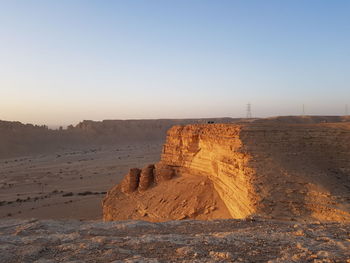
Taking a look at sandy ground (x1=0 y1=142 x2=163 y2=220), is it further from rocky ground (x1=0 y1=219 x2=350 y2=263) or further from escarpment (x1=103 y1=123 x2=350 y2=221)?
rocky ground (x1=0 y1=219 x2=350 y2=263)

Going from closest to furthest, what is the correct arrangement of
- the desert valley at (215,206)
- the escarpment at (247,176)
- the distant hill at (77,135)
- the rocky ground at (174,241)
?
the rocky ground at (174,241) < the desert valley at (215,206) < the escarpment at (247,176) < the distant hill at (77,135)

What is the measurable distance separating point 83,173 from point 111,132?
133 feet

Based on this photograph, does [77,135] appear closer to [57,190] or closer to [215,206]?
[57,190]

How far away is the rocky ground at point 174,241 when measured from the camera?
3938 mm

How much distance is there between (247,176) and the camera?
9.12 meters

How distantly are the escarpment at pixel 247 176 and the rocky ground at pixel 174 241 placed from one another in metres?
1.66

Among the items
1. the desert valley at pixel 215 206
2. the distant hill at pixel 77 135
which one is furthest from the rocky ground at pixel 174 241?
the distant hill at pixel 77 135

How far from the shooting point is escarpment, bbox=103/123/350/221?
7.98m

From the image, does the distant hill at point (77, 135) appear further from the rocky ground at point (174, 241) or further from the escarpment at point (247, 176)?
the rocky ground at point (174, 241)

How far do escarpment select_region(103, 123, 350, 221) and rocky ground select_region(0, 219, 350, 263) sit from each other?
65.2 inches

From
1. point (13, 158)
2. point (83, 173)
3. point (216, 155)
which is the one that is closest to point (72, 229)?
point (216, 155)

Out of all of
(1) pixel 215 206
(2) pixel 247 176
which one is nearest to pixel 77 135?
(1) pixel 215 206

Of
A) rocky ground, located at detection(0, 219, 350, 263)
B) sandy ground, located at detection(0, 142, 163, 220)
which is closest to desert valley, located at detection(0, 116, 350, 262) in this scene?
rocky ground, located at detection(0, 219, 350, 263)

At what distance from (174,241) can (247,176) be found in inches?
199
